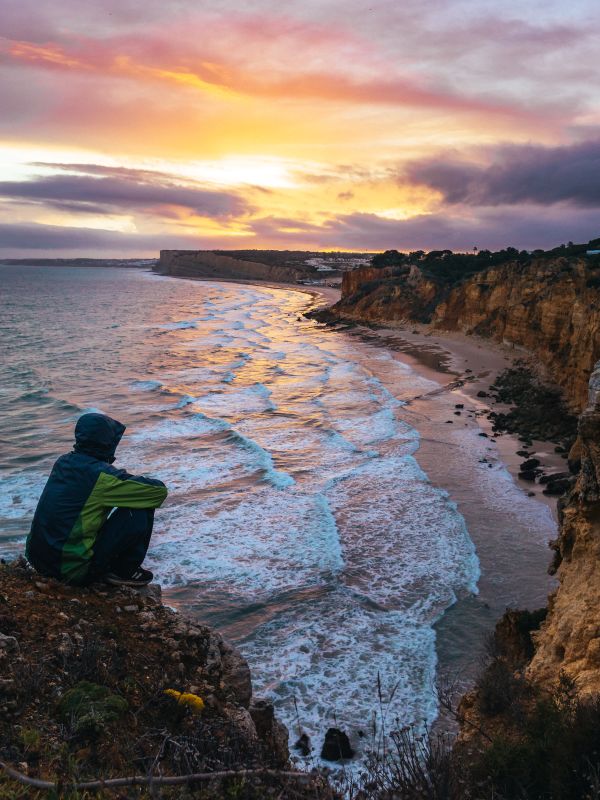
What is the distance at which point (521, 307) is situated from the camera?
117 feet

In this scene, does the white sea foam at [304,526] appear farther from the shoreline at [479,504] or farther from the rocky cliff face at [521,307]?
the rocky cliff face at [521,307]

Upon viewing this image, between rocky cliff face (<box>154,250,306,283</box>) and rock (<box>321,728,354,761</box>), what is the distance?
139 metres

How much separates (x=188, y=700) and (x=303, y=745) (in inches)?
109

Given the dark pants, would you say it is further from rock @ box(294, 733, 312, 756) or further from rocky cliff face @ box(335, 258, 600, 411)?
rocky cliff face @ box(335, 258, 600, 411)

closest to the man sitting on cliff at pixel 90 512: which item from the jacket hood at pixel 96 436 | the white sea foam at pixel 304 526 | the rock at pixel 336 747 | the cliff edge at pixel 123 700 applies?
the jacket hood at pixel 96 436

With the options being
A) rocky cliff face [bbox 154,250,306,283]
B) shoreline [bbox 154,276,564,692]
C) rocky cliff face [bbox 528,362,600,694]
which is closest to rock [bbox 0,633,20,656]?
rocky cliff face [bbox 528,362,600,694]

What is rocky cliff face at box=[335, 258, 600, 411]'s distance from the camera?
23812mm

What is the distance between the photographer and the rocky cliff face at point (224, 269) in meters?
148

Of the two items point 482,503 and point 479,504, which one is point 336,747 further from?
point 482,503

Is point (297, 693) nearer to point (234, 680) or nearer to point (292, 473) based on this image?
point (234, 680)

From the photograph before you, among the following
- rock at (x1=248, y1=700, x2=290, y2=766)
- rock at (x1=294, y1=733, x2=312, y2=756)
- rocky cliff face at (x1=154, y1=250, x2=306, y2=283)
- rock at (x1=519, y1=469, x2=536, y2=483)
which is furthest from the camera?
rocky cliff face at (x1=154, y1=250, x2=306, y2=283)

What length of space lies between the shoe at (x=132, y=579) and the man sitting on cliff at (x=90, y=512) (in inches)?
0.4

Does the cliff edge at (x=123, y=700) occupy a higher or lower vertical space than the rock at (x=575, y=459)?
higher

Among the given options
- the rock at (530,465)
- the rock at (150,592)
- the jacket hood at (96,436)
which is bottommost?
the rock at (530,465)
